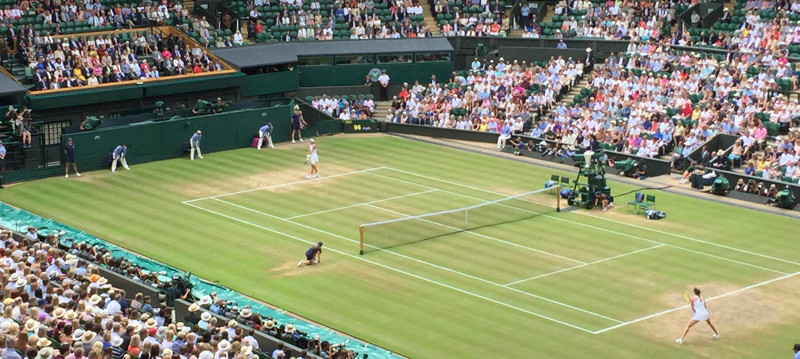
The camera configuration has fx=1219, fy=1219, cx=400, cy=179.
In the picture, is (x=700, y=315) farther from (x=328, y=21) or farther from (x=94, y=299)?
(x=328, y=21)

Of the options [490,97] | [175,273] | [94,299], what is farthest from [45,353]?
[490,97]

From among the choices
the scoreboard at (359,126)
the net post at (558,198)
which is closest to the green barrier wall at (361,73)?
the scoreboard at (359,126)

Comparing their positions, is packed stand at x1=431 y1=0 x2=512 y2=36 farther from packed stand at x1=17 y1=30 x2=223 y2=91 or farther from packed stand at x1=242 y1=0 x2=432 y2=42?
packed stand at x1=17 y1=30 x2=223 y2=91

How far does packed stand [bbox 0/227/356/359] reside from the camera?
78.9 feet

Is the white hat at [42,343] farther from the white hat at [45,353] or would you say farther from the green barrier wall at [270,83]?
the green barrier wall at [270,83]

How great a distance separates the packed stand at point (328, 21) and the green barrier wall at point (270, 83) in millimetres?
2613

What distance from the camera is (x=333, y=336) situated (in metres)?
30.9

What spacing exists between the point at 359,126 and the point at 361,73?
5.54m

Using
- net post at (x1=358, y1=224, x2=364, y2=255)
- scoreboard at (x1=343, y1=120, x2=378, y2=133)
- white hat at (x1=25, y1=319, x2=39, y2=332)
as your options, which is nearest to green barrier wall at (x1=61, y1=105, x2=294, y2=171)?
scoreboard at (x1=343, y1=120, x2=378, y2=133)

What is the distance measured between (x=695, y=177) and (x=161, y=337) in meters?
28.0

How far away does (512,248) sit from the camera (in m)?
→ 39.1

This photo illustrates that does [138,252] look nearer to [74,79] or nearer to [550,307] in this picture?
[550,307]

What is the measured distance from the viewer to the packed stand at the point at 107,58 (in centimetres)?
5322

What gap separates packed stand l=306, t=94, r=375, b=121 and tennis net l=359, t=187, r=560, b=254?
16.7 metres
